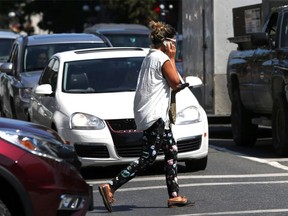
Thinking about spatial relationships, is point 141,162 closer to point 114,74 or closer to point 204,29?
point 114,74

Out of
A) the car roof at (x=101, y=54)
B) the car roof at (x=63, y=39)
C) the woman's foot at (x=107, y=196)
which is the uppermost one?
the car roof at (x=101, y=54)

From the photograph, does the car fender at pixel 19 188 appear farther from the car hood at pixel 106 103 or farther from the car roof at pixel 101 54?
the car roof at pixel 101 54

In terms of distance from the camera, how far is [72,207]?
6848 millimetres

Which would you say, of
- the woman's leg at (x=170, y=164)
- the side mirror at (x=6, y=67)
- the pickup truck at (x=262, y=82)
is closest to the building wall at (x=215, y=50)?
the pickup truck at (x=262, y=82)

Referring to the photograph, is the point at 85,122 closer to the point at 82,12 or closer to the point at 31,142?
the point at 31,142

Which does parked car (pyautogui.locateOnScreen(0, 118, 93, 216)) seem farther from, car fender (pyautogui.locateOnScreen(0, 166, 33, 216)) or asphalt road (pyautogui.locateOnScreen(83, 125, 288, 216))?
asphalt road (pyautogui.locateOnScreen(83, 125, 288, 216))

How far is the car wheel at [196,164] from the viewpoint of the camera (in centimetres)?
1151

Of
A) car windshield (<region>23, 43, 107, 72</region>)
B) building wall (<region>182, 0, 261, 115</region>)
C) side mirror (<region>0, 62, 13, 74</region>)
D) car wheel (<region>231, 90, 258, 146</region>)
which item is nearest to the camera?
car wheel (<region>231, 90, 258, 146</region>)

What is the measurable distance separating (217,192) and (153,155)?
117cm

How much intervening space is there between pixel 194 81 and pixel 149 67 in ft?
8.02

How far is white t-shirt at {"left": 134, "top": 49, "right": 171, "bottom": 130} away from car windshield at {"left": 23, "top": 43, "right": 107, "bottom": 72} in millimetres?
7204

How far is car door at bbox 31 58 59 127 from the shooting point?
38.8 feet

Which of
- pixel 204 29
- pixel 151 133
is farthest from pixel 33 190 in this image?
pixel 204 29

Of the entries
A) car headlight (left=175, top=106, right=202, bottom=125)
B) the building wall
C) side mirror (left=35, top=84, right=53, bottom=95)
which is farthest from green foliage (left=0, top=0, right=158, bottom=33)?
car headlight (left=175, top=106, right=202, bottom=125)
